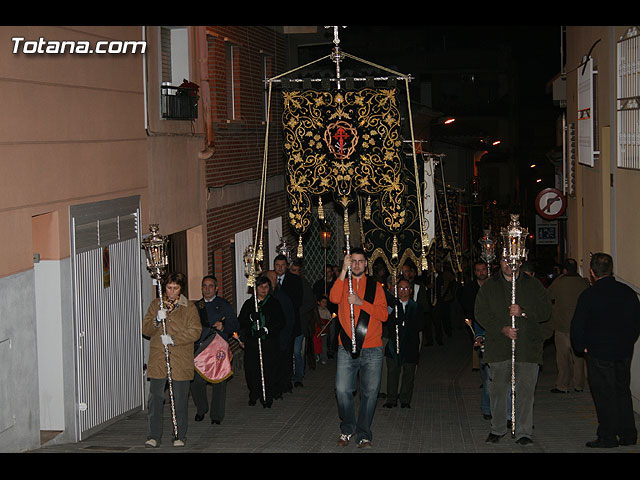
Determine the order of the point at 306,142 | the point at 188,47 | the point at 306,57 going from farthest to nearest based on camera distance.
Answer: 1. the point at 306,57
2. the point at 188,47
3. the point at 306,142

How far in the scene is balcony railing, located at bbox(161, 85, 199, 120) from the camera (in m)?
A: 15.0

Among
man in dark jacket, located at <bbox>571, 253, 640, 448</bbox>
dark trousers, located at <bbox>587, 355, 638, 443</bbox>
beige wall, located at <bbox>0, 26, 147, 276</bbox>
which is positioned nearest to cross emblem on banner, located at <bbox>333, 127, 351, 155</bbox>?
beige wall, located at <bbox>0, 26, 147, 276</bbox>

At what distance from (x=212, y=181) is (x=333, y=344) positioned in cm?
413

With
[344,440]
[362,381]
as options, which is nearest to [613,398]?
[362,381]

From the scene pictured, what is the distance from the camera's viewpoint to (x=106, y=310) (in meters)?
12.6

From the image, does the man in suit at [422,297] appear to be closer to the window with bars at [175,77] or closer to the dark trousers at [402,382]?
the dark trousers at [402,382]

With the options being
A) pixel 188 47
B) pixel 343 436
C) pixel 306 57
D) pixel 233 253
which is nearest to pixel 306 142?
pixel 343 436

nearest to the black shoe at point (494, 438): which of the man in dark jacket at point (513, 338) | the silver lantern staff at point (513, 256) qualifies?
the man in dark jacket at point (513, 338)

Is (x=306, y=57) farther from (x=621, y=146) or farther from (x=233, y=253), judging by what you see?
(x=621, y=146)

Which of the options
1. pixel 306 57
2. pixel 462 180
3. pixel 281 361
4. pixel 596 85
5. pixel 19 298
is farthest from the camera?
pixel 462 180

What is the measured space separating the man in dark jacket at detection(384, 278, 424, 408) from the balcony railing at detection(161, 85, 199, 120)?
4434 mm

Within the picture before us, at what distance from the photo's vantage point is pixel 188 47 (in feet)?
54.0

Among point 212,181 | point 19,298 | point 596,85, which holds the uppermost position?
point 596,85

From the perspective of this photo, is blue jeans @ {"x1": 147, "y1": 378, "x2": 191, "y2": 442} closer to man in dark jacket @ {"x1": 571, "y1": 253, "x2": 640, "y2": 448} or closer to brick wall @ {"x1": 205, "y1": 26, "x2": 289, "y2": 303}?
man in dark jacket @ {"x1": 571, "y1": 253, "x2": 640, "y2": 448}
